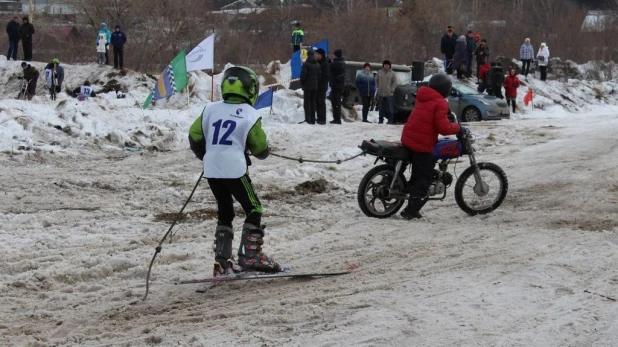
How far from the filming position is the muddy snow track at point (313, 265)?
6188mm

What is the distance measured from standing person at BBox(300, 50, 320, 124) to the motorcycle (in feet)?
29.1

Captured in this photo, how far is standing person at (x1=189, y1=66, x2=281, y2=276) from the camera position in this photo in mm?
7262

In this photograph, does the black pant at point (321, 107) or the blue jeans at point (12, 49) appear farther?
the blue jeans at point (12, 49)

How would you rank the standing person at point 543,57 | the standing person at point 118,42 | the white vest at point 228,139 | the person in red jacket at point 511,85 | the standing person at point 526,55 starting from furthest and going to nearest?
the standing person at point 543,57 → the standing person at point 526,55 → the standing person at point 118,42 → the person in red jacket at point 511,85 → the white vest at point 228,139

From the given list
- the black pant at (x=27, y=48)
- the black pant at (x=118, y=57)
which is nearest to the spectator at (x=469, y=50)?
the black pant at (x=118, y=57)

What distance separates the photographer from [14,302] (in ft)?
23.0

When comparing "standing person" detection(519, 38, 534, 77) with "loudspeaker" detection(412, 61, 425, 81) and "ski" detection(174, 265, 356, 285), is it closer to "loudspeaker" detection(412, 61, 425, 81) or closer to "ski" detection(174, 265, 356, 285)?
"loudspeaker" detection(412, 61, 425, 81)

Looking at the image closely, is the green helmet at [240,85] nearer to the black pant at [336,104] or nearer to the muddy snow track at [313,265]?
the muddy snow track at [313,265]

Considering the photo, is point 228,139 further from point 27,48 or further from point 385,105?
point 27,48

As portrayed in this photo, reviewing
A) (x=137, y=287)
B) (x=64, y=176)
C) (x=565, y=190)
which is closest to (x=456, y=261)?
(x=137, y=287)

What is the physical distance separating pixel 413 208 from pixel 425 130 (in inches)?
37.2

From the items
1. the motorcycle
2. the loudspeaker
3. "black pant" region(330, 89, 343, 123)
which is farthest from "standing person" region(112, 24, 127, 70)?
the motorcycle

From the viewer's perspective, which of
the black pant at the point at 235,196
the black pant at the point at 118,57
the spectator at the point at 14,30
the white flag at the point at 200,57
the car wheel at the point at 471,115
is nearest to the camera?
the black pant at the point at 235,196

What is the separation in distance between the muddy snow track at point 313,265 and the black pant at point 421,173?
40cm
